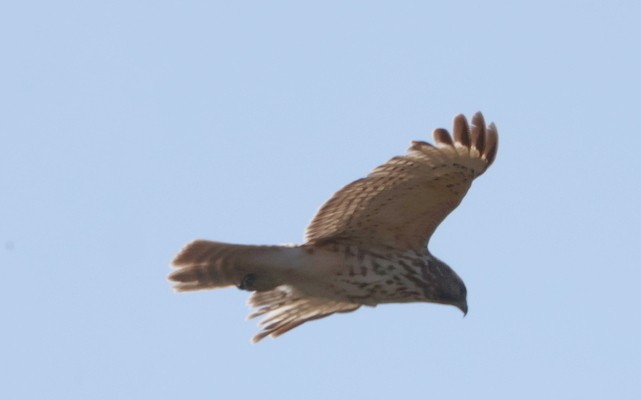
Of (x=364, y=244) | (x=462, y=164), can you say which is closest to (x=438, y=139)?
(x=462, y=164)

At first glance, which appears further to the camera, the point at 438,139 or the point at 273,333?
the point at 273,333

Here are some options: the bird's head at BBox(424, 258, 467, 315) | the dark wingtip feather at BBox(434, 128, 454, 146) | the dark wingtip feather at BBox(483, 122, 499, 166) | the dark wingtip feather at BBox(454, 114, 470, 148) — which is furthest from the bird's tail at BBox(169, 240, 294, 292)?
the dark wingtip feather at BBox(483, 122, 499, 166)

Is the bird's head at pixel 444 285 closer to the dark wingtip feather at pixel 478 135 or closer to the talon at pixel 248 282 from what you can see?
the dark wingtip feather at pixel 478 135

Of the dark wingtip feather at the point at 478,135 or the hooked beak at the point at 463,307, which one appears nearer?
the dark wingtip feather at the point at 478,135

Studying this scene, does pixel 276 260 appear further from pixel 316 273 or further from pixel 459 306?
pixel 459 306

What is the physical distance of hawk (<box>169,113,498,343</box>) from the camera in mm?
12164

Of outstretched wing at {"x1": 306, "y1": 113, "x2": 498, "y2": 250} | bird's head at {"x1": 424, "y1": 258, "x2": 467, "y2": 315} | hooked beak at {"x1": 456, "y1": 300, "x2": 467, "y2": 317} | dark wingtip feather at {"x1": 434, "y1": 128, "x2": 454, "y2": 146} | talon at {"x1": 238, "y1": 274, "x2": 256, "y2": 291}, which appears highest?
dark wingtip feather at {"x1": 434, "y1": 128, "x2": 454, "y2": 146}

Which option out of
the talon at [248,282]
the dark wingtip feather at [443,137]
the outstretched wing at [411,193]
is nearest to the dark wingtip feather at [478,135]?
the outstretched wing at [411,193]

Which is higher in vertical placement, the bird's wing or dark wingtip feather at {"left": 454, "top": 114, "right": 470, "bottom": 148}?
dark wingtip feather at {"left": 454, "top": 114, "right": 470, "bottom": 148}

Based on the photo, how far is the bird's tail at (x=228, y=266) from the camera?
488 inches

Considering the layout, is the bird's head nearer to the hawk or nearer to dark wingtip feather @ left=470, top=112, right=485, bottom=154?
the hawk

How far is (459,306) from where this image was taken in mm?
12922

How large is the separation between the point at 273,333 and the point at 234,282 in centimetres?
103

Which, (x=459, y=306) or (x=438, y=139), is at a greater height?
(x=438, y=139)
